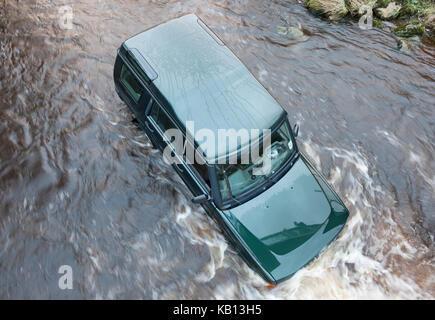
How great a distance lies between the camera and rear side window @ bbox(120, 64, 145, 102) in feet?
18.9

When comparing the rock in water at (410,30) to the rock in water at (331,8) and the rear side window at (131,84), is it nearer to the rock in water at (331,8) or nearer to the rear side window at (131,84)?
the rock in water at (331,8)

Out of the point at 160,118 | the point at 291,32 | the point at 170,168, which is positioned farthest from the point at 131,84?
the point at 291,32

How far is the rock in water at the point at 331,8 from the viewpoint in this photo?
9.55 meters

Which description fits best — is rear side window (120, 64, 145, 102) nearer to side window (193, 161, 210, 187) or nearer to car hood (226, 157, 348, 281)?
side window (193, 161, 210, 187)

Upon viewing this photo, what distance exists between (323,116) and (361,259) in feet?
9.82

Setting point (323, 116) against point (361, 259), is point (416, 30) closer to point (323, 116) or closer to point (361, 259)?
point (323, 116)

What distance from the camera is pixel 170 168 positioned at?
6.73 meters

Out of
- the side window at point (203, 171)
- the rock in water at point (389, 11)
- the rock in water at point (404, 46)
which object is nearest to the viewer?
the side window at point (203, 171)

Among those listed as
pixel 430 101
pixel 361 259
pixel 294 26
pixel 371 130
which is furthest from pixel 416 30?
Result: pixel 361 259

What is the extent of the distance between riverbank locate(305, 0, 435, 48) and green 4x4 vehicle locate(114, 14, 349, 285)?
5084 millimetres

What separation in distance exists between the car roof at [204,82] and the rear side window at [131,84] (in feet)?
1.16

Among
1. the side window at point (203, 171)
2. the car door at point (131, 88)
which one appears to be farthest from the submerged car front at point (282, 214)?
the car door at point (131, 88)

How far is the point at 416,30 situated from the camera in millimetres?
9328

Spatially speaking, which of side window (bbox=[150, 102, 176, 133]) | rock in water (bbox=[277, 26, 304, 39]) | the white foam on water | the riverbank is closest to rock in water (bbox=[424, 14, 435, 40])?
the riverbank
